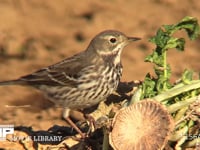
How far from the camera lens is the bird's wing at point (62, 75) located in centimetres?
1051

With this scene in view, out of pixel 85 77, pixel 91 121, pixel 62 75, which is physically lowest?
pixel 91 121

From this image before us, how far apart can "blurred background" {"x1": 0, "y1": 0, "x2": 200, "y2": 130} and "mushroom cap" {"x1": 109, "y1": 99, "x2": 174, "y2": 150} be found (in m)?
3.55

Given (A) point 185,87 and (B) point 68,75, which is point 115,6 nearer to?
(B) point 68,75

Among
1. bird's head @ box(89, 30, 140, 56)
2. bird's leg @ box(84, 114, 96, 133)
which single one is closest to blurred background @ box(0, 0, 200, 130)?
bird's head @ box(89, 30, 140, 56)

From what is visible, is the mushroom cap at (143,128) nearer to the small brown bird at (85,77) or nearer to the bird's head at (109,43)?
the small brown bird at (85,77)

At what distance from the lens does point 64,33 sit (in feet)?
52.6

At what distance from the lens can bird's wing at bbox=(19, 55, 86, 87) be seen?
1051cm

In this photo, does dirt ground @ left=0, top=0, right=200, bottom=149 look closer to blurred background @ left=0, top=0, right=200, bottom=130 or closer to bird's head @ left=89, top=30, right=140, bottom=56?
blurred background @ left=0, top=0, right=200, bottom=130

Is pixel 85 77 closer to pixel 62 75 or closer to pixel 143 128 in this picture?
pixel 62 75

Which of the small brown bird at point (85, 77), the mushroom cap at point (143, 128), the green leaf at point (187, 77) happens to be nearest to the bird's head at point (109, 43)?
the small brown bird at point (85, 77)

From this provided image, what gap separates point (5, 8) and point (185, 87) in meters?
8.13

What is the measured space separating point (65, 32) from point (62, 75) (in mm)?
5531

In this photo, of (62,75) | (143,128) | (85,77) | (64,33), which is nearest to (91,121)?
(85,77)

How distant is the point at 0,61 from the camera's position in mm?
14523
